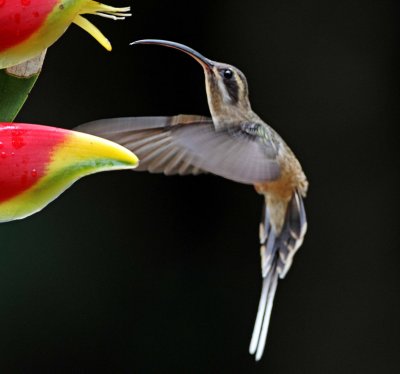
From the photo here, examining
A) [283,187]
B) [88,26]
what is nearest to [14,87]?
[88,26]

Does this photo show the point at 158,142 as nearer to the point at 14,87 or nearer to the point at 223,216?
the point at 14,87

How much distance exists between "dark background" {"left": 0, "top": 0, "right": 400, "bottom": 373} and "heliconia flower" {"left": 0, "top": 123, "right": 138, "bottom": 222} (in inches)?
78.0

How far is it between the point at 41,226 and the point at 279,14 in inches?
41.4

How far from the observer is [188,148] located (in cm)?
124

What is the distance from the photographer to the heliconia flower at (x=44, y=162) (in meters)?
0.65

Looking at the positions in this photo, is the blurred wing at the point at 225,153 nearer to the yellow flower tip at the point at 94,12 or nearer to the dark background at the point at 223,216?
the yellow flower tip at the point at 94,12

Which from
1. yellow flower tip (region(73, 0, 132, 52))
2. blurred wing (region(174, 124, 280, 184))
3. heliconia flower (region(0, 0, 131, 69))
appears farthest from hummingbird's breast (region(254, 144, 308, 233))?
heliconia flower (region(0, 0, 131, 69))

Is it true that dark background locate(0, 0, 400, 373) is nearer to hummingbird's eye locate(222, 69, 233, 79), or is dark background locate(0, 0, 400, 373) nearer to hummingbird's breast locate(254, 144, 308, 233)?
hummingbird's breast locate(254, 144, 308, 233)

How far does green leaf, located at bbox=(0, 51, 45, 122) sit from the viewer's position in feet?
2.53

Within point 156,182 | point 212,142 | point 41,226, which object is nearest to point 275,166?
point 212,142

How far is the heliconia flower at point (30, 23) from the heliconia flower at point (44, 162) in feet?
0.18

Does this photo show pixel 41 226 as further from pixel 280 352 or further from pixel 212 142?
pixel 212 142

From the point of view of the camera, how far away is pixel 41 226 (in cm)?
262

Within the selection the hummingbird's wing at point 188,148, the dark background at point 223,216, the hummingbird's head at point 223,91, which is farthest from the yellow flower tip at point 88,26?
the dark background at point 223,216
